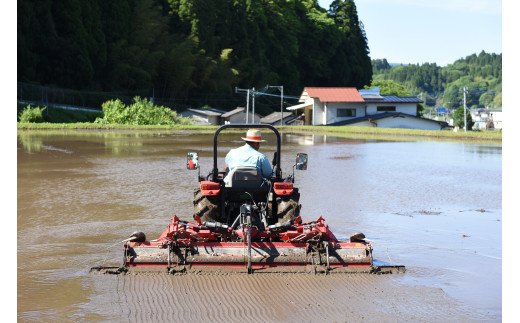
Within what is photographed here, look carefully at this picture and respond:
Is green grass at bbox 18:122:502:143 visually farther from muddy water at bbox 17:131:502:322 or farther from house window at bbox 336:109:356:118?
muddy water at bbox 17:131:502:322

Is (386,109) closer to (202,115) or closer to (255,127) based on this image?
(202,115)

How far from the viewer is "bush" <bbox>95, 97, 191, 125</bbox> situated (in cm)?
4256

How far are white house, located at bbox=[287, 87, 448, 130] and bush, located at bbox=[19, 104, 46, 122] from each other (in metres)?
26.7

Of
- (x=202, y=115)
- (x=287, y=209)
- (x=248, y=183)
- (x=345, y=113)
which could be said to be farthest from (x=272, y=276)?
(x=345, y=113)

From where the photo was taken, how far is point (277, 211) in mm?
7453

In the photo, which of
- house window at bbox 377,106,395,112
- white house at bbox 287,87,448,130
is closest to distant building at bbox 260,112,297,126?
white house at bbox 287,87,448,130

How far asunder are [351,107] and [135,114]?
21.5m

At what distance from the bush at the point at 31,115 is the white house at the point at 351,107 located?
26.7m

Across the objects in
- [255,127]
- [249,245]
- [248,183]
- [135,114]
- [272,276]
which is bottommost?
[272,276]

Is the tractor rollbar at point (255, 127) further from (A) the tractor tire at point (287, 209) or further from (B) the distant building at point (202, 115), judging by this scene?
(B) the distant building at point (202, 115)

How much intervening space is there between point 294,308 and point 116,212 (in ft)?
18.5

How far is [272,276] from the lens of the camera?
6.51 meters

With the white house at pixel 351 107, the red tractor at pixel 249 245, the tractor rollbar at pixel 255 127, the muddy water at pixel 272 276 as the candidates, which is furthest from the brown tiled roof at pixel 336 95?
the red tractor at pixel 249 245
